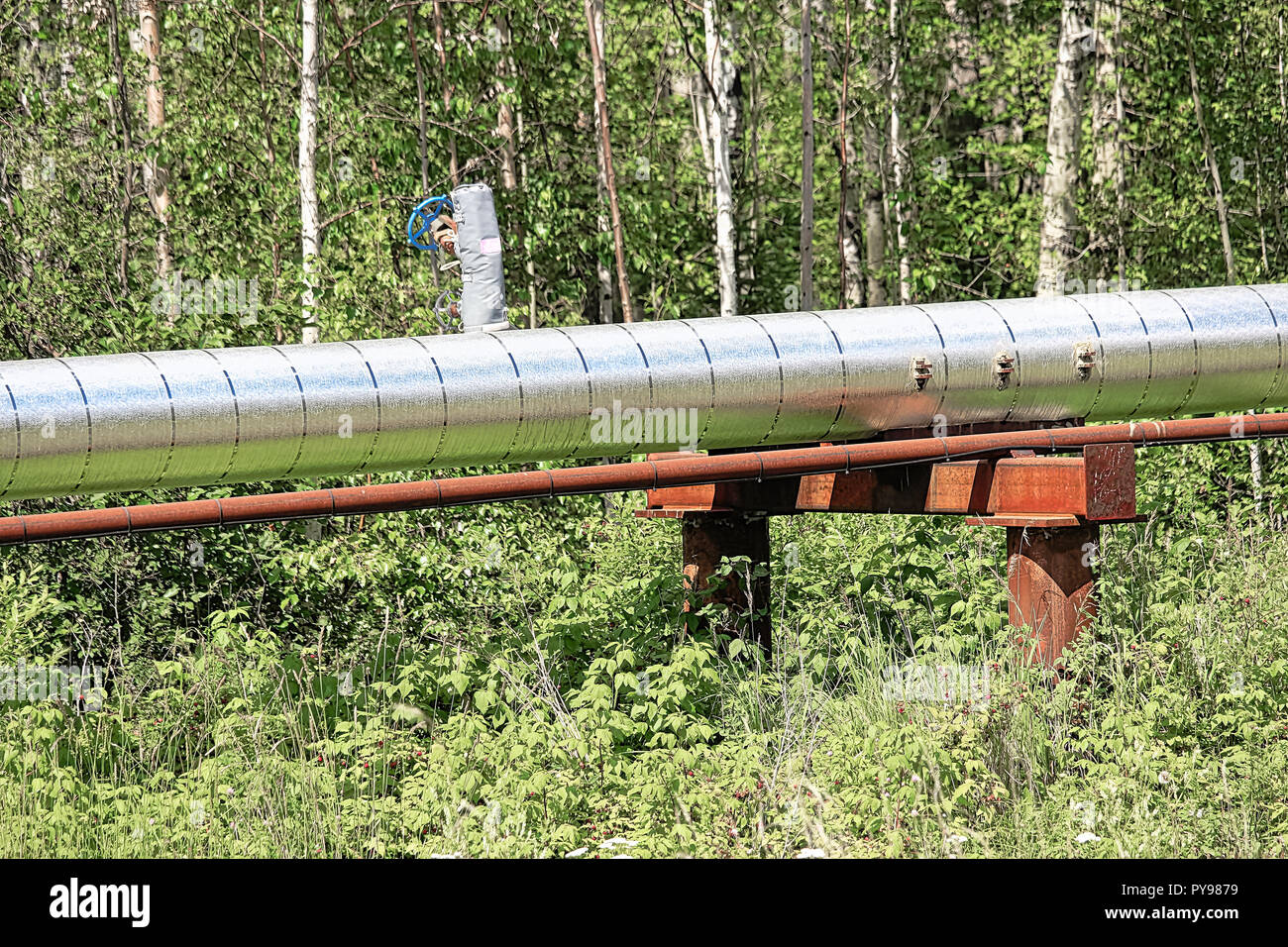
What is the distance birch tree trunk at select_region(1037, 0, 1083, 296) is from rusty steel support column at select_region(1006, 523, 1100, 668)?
20.4ft

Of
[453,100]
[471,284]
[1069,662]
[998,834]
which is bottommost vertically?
[998,834]

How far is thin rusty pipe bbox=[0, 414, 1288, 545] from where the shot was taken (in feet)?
17.3

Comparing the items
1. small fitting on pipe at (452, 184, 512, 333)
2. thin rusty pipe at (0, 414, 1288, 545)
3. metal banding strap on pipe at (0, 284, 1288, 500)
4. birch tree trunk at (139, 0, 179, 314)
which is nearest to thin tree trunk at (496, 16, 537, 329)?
birch tree trunk at (139, 0, 179, 314)

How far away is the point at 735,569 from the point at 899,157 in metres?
11.0

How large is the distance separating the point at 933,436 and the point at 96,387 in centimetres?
396

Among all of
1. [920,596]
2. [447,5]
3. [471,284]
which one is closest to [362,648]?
[471,284]

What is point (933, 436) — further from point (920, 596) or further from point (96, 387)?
point (96, 387)

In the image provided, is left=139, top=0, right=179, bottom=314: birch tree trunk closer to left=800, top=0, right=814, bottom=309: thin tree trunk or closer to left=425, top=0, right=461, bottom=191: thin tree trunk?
left=425, top=0, right=461, bottom=191: thin tree trunk

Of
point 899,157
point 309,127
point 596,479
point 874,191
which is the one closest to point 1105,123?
point 899,157

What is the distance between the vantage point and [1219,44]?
1397 cm

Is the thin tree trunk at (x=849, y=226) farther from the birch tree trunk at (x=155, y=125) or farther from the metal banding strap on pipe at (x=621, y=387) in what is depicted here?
the metal banding strap on pipe at (x=621, y=387)

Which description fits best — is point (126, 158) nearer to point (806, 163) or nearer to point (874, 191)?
point (806, 163)
